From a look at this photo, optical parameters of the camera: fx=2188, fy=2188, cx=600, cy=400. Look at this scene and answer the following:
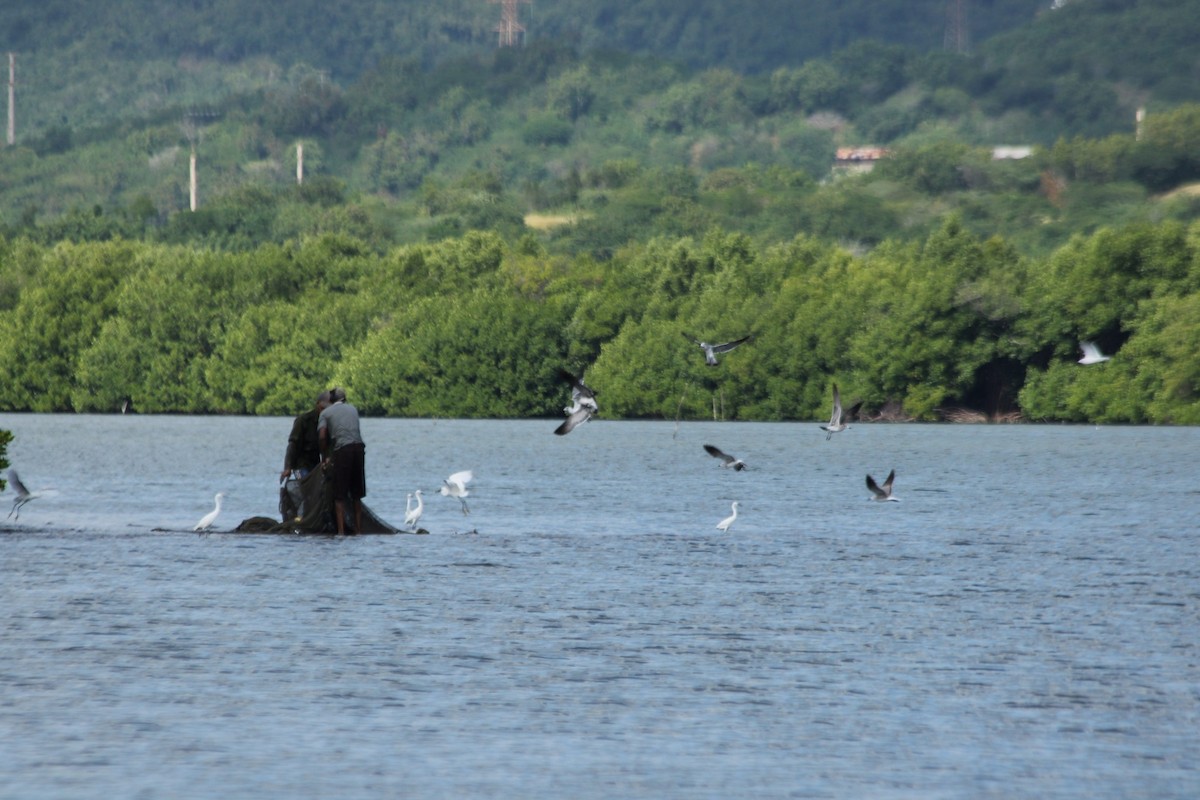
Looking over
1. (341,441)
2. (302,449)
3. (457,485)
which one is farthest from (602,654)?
(457,485)

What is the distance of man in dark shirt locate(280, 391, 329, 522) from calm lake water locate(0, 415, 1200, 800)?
1221 mm

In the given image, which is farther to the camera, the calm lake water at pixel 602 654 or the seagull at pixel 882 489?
the seagull at pixel 882 489

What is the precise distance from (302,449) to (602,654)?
1094 centimetres

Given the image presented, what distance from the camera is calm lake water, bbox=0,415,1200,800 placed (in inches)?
683

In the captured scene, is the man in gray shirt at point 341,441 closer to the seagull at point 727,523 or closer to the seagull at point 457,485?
the seagull at point 457,485

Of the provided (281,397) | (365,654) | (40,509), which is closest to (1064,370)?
(281,397)

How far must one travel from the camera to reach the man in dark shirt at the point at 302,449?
32.6m

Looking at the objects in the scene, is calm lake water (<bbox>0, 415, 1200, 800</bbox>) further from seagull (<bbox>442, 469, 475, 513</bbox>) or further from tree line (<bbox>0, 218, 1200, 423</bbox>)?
tree line (<bbox>0, 218, 1200, 423</bbox>)

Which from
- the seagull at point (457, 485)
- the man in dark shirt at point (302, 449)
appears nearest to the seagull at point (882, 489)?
the seagull at point (457, 485)

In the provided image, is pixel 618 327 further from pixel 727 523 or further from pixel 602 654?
pixel 602 654

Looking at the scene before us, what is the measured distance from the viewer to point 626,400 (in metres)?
121

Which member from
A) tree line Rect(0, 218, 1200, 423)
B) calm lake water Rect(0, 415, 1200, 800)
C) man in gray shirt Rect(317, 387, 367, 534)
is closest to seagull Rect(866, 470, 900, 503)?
calm lake water Rect(0, 415, 1200, 800)

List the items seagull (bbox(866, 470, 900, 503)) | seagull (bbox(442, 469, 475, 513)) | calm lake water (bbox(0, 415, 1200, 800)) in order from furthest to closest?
seagull (bbox(866, 470, 900, 503)) → seagull (bbox(442, 469, 475, 513)) → calm lake water (bbox(0, 415, 1200, 800))

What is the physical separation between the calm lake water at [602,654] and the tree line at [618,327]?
200 feet
